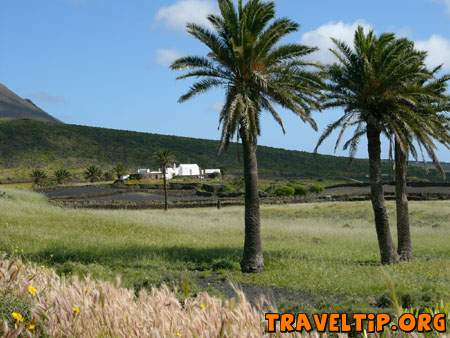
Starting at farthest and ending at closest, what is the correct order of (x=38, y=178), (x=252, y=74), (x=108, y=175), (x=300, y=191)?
(x=108, y=175) < (x=38, y=178) < (x=300, y=191) < (x=252, y=74)

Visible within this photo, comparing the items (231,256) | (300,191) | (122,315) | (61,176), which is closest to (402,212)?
(231,256)


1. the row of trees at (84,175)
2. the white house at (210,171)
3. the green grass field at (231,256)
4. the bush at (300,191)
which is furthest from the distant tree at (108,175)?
the green grass field at (231,256)

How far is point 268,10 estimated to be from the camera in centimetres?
2427

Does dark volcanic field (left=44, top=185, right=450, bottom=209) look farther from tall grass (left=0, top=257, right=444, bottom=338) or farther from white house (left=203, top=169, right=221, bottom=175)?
tall grass (left=0, top=257, right=444, bottom=338)

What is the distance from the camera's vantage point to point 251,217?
948 inches

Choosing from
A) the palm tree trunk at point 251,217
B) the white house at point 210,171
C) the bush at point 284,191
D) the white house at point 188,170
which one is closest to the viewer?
the palm tree trunk at point 251,217

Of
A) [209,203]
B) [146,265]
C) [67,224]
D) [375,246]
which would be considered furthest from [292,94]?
[209,203]

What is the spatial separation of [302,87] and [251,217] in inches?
227

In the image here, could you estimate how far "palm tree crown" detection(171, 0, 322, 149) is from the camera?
937 inches

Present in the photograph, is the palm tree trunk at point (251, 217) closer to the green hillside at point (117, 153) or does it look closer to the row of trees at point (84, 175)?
the row of trees at point (84, 175)

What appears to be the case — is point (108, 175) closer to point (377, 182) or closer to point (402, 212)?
point (402, 212)

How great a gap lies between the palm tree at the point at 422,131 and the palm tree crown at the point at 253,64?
4253 millimetres

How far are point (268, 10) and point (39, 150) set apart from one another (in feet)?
358

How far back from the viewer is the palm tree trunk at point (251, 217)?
23.6 m
